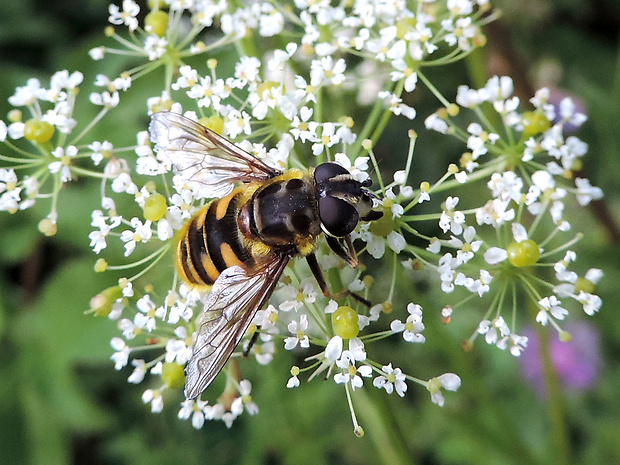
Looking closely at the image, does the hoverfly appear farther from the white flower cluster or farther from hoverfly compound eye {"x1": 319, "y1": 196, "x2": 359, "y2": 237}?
the white flower cluster

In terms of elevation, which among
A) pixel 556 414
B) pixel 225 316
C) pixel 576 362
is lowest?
pixel 576 362

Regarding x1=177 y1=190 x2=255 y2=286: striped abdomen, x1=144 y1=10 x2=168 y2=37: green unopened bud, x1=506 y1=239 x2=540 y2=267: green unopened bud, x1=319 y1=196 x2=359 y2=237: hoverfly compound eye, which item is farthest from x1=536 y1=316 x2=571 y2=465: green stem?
x1=144 y1=10 x2=168 y2=37: green unopened bud

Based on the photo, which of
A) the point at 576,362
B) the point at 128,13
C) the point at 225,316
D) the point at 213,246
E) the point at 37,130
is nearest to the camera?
the point at 225,316

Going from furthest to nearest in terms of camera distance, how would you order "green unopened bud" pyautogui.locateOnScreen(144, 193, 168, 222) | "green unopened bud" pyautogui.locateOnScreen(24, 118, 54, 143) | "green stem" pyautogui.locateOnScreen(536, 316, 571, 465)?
"green stem" pyautogui.locateOnScreen(536, 316, 571, 465), "green unopened bud" pyautogui.locateOnScreen(24, 118, 54, 143), "green unopened bud" pyautogui.locateOnScreen(144, 193, 168, 222)

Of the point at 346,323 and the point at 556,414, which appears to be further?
the point at 556,414

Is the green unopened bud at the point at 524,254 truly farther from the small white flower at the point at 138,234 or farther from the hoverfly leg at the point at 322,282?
the small white flower at the point at 138,234

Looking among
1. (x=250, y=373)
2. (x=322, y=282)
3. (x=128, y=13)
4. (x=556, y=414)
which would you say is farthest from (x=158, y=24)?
(x=556, y=414)

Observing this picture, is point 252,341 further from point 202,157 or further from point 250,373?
point 250,373
